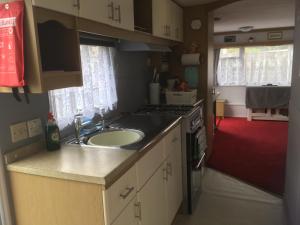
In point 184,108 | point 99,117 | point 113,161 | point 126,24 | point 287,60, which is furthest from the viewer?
point 287,60

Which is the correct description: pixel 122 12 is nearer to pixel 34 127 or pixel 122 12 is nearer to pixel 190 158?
pixel 34 127

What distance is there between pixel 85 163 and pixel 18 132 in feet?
1.36

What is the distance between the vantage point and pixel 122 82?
2.45 metres

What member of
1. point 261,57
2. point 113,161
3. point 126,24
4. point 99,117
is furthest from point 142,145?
point 261,57

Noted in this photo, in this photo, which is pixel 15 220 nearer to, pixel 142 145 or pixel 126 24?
pixel 142 145

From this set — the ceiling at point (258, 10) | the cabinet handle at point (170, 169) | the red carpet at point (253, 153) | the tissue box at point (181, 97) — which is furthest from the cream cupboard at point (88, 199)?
the ceiling at point (258, 10)

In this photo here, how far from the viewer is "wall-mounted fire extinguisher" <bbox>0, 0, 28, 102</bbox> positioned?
1.06 m

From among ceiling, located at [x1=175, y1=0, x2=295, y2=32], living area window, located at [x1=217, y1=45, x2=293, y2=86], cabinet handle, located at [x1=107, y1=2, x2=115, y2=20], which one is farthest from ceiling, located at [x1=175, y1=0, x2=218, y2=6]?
living area window, located at [x1=217, y1=45, x2=293, y2=86]

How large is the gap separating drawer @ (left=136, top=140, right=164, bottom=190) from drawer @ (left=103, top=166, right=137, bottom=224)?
0.07 m

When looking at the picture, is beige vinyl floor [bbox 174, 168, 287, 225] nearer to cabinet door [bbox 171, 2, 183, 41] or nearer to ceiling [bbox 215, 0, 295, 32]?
cabinet door [bbox 171, 2, 183, 41]

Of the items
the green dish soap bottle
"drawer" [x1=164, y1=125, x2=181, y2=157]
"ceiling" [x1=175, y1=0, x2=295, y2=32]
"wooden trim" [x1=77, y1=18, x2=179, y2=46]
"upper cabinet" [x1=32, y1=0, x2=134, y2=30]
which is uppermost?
"ceiling" [x1=175, y1=0, x2=295, y2=32]

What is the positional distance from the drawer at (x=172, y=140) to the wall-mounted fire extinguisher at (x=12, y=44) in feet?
3.62

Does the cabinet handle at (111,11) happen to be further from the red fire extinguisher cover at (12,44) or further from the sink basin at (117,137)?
the sink basin at (117,137)

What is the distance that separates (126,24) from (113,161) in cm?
101
